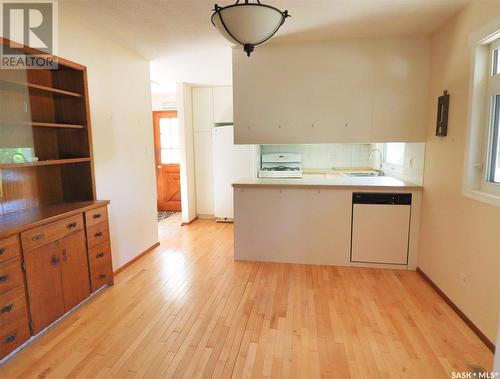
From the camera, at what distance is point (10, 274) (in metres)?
1.90

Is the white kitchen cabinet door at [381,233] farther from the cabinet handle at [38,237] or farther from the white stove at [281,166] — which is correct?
the cabinet handle at [38,237]

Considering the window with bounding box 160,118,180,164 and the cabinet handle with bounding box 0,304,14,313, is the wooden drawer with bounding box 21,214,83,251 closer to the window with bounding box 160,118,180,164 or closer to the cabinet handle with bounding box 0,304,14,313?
the cabinet handle with bounding box 0,304,14,313

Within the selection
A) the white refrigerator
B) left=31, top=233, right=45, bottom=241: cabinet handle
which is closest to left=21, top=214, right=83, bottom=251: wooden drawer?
left=31, top=233, right=45, bottom=241: cabinet handle

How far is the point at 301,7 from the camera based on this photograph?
2461 millimetres

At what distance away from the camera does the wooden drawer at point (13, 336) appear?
185 cm

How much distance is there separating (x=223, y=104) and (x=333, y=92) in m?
2.52

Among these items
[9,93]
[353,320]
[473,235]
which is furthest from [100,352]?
[473,235]

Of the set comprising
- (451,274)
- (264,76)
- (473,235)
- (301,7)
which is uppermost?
(301,7)

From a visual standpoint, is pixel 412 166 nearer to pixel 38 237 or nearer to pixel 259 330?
pixel 259 330

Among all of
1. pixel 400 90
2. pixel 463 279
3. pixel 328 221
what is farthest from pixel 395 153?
pixel 463 279

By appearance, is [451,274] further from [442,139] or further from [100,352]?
[100,352]

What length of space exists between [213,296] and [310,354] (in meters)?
1.07

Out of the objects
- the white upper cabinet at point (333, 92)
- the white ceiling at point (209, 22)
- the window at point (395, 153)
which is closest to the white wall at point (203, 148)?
the white ceiling at point (209, 22)

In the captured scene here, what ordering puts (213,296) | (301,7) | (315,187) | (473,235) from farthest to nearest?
(315,187)
(213,296)
(301,7)
(473,235)
